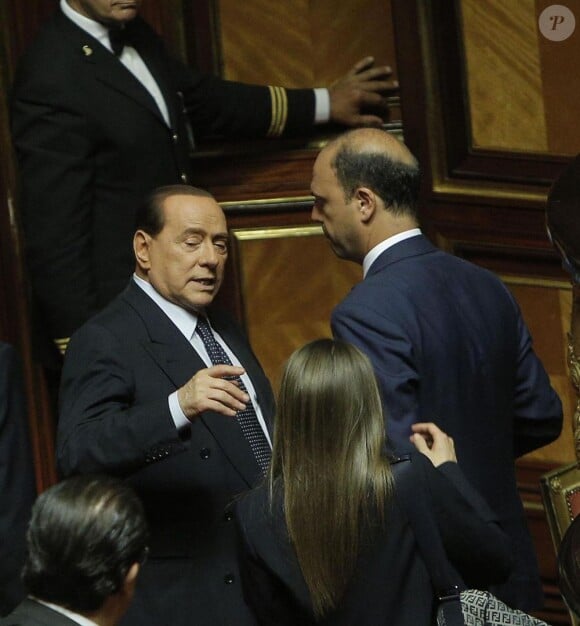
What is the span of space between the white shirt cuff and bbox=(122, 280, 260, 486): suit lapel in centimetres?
135

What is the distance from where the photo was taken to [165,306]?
3844 millimetres

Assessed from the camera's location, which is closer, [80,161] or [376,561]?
[376,561]

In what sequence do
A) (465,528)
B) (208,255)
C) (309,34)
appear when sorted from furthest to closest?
(309,34) → (208,255) → (465,528)

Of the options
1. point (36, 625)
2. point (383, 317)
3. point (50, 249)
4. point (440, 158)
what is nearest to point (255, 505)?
point (36, 625)

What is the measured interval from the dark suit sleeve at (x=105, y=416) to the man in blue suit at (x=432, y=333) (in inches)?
19.3

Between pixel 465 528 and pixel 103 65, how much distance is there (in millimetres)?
2044

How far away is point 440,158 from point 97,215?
113cm

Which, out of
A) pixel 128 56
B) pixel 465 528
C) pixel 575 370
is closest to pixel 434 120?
pixel 128 56

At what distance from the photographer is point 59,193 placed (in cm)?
443

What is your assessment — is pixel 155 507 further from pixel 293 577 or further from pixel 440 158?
pixel 440 158

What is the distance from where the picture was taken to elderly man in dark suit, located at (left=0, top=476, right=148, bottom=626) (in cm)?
263

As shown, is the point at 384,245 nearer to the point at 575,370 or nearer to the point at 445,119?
the point at 575,370

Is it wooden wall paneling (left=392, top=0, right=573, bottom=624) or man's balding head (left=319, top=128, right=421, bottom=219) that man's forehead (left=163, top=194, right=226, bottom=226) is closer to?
man's balding head (left=319, top=128, right=421, bottom=219)

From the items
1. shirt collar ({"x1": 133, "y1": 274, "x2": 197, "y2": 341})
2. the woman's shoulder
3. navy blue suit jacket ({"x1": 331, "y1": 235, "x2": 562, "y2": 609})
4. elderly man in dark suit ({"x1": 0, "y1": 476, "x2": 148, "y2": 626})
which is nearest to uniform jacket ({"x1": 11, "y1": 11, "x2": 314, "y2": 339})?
shirt collar ({"x1": 133, "y1": 274, "x2": 197, "y2": 341})
